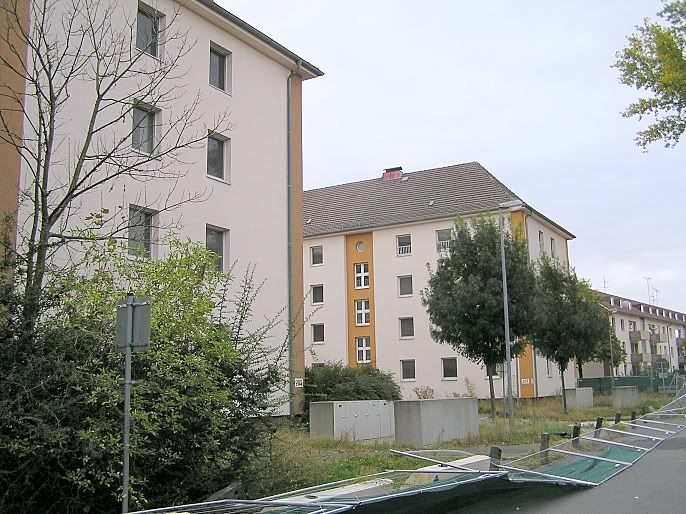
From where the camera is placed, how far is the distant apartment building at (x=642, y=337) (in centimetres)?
8119

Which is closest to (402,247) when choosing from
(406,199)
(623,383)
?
(406,199)

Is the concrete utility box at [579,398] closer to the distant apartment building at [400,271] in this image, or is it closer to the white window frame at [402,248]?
the distant apartment building at [400,271]

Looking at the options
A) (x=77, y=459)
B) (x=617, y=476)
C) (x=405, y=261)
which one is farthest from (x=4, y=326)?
(x=405, y=261)

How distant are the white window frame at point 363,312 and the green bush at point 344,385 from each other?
20.0 metres

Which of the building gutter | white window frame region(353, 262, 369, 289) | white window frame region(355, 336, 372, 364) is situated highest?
the building gutter

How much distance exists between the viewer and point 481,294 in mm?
26375

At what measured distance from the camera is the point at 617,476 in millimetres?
13820

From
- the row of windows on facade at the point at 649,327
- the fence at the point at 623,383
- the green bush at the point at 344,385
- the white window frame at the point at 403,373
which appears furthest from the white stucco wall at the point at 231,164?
the row of windows on facade at the point at 649,327

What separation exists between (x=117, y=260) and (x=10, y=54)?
8096 mm

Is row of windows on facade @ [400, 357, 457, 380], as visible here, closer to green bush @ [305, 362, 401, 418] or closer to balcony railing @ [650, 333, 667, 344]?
green bush @ [305, 362, 401, 418]

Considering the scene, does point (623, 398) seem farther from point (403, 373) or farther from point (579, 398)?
point (403, 373)

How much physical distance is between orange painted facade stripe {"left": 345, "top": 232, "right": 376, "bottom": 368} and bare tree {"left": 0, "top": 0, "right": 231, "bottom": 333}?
26.7 m

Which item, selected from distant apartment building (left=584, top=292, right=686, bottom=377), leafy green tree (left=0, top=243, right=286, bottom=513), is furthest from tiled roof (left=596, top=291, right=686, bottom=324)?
leafy green tree (left=0, top=243, right=286, bottom=513)

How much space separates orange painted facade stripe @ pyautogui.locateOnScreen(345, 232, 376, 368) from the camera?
4800 cm
